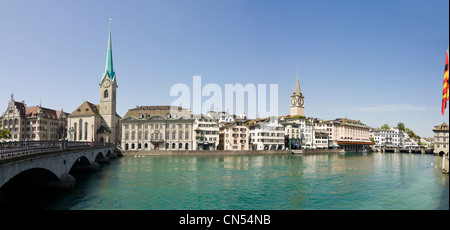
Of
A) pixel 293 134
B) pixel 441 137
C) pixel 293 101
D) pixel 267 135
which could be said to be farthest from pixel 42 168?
pixel 293 101

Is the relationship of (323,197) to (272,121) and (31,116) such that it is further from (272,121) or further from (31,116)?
(31,116)

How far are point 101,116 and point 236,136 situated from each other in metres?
48.8

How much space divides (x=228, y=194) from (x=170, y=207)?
22.8 ft

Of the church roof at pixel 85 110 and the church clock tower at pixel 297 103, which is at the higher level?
the church clock tower at pixel 297 103

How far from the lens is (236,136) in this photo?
102 m

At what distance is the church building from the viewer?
317ft

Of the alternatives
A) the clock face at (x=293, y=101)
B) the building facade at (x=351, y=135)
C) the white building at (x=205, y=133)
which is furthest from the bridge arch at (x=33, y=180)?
the clock face at (x=293, y=101)

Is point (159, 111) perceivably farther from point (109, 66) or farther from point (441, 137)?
point (441, 137)

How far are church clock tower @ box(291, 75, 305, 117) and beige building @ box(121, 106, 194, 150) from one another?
79095 millimetres

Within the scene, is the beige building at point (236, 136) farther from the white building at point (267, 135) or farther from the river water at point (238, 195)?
the river water at point (238, 195)

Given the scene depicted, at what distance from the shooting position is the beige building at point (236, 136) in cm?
10188

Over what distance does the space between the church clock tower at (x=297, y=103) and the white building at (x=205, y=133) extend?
238ft

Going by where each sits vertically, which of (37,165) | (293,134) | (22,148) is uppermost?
(22,148)

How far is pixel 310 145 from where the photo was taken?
408ft
